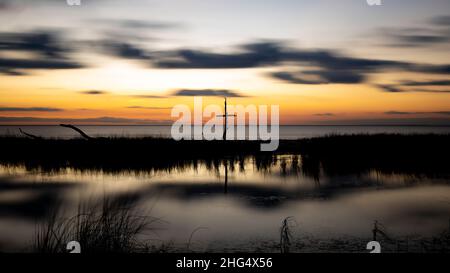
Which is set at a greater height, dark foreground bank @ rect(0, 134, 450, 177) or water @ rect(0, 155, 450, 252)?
dark foreground bank @ rect(0, 134, 450, 177)

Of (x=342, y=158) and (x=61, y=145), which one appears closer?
(x=342, y=158)

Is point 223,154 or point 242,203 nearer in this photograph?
point 242,203

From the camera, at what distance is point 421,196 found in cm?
1691

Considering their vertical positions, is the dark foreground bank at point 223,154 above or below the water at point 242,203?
above

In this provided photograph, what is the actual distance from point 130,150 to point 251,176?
11.6m

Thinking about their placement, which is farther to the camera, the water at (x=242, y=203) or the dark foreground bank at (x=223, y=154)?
the dark foreground bank at (x=223, y=154)

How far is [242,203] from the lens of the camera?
51.6 feet

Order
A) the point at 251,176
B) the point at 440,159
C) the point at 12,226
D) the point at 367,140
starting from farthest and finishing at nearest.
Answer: the point at 367,140, the point at 440,159, the point at 251,176, the point at 12,226

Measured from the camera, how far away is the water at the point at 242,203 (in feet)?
37.0

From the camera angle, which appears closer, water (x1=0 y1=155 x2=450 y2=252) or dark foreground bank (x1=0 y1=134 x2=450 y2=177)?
water (x1=0 y1=155 x2=450 y2=252)

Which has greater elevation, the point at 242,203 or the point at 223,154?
the point at 223,154

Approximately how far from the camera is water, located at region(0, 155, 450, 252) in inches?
444

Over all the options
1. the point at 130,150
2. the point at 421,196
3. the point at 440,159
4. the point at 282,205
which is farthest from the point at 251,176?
the point at 440,159
